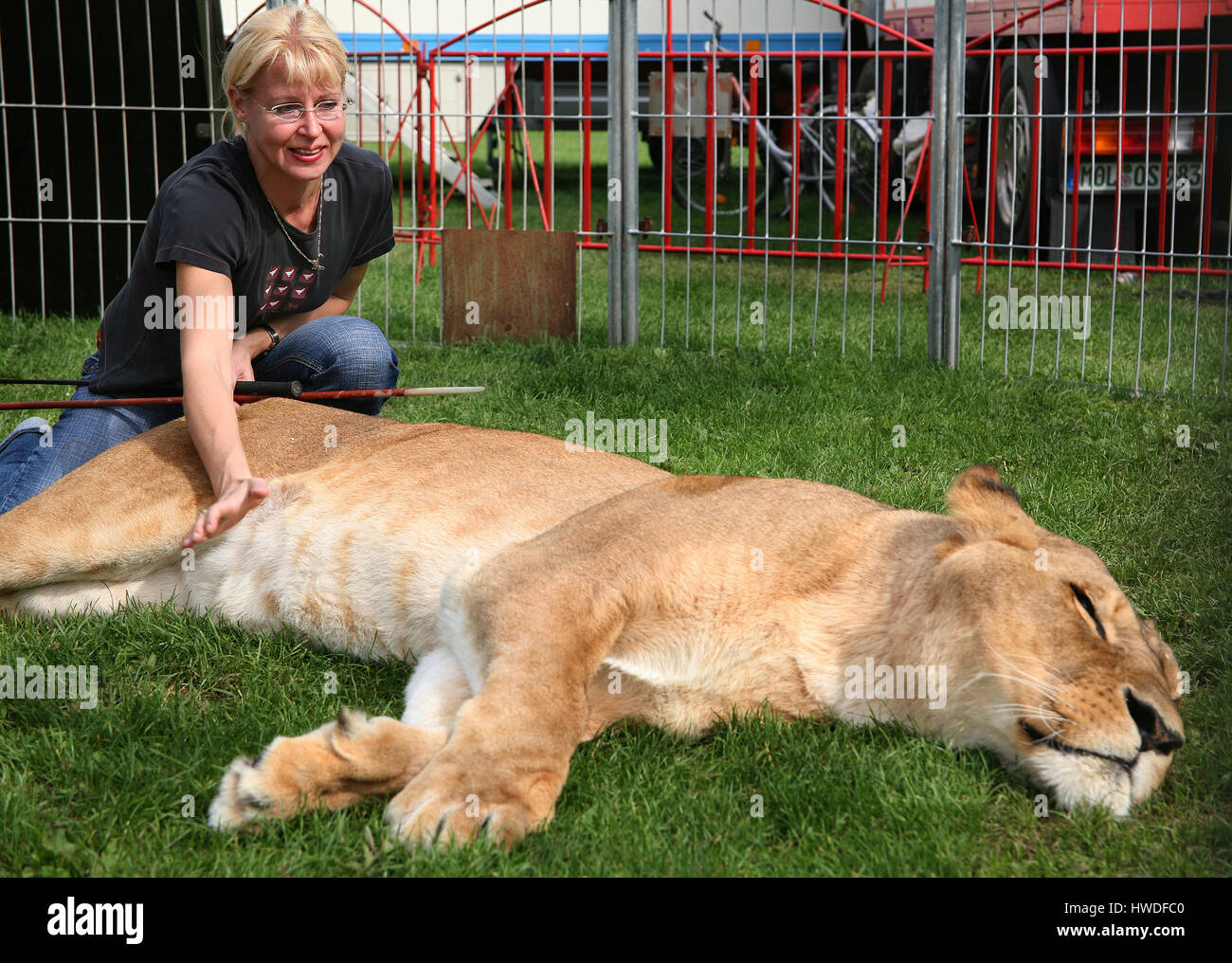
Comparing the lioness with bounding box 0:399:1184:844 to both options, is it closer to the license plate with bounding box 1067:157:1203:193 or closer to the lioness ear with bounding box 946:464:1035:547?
the lioness ear with bounding box 946:464:1035:547

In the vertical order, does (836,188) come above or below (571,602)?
above

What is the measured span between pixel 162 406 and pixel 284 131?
977mm

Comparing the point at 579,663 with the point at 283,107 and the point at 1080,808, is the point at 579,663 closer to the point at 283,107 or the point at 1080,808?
the point at 1080,808

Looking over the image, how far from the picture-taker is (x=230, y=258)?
372 cm

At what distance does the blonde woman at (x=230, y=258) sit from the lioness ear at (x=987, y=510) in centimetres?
179

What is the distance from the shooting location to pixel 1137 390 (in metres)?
6.59

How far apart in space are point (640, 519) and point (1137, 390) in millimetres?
4542

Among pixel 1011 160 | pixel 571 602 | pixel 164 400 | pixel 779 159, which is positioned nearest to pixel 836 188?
pixel 1011 160

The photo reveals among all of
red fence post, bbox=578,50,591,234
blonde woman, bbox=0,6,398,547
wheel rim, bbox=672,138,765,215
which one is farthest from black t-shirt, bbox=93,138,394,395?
wheel rim, bbox=672,138,765,215

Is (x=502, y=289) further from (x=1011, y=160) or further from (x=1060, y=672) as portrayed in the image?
(x=1060, y=672)

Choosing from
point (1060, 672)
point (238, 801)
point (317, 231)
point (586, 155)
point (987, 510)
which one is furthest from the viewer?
point (586, 155)

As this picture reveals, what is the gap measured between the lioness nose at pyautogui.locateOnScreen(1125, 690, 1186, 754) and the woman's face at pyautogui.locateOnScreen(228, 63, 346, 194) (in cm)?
277

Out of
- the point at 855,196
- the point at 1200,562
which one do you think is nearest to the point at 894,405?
the point at 1200,562

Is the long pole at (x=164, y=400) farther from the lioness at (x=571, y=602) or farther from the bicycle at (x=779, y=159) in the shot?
the bicycle at (x=779, y=159)
